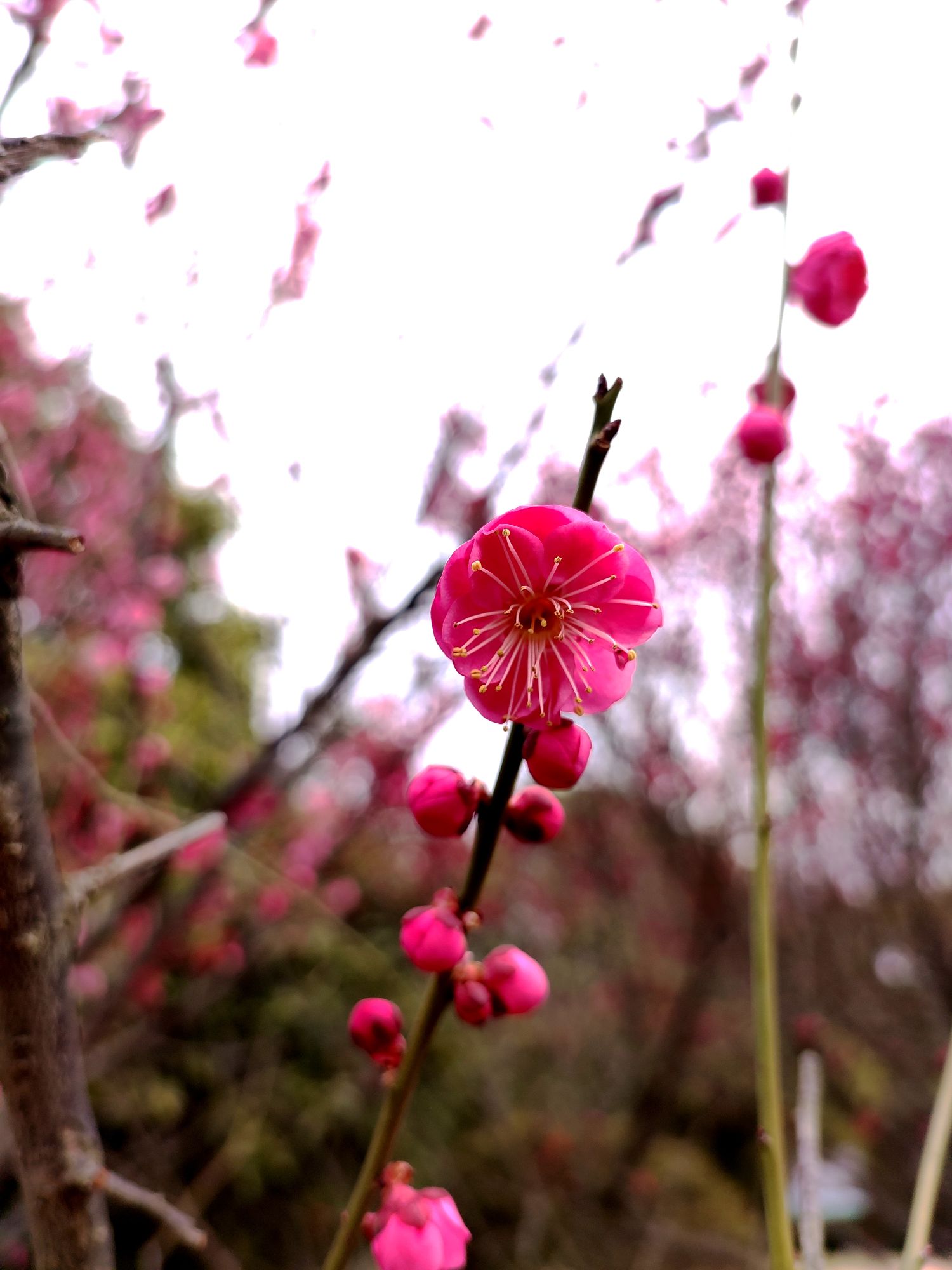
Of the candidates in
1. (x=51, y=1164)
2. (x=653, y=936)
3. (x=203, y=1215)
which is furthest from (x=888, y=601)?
(x=51, y=1164)

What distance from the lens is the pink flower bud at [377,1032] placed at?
25.9 inches

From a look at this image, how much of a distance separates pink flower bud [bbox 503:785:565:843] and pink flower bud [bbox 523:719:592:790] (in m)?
0.07

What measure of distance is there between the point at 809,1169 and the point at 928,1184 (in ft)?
0.32

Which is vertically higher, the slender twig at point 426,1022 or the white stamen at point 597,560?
the white stamen at point 597,560

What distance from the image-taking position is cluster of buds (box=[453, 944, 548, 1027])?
23.6 inches

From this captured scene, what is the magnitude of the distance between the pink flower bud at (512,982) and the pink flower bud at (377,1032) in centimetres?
9

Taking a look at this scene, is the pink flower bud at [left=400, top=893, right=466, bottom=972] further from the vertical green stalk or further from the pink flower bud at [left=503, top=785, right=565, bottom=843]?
the vertical green stalk

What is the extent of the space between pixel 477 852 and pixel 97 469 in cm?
368

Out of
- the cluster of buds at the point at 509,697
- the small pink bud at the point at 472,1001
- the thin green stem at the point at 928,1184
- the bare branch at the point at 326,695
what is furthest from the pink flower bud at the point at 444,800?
the bare branch at the point at 326,695

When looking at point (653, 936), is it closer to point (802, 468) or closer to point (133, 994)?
point (802, 468)

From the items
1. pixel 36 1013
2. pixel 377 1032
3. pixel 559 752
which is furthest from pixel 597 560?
pixel 36 1013

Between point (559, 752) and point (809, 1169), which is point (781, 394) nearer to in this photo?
point (559, 752)

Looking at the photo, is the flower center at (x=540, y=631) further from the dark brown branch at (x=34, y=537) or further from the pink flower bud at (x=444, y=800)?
the dark brown branch at (x=34, y=537)

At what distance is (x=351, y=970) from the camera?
442 centimetres
